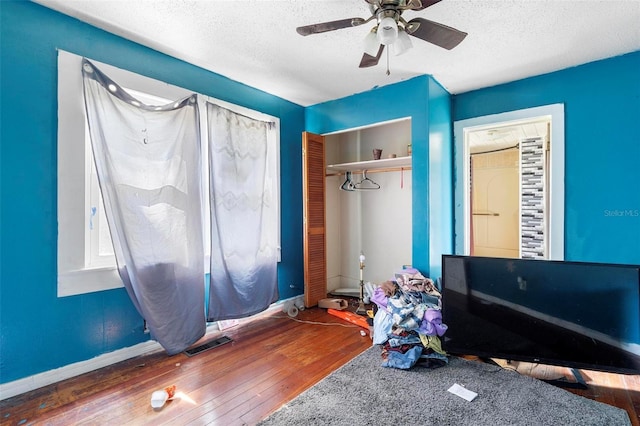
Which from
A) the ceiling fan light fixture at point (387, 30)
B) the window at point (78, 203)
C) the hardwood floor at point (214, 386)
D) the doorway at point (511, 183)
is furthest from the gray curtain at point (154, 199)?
the doorway at point (511, 183)

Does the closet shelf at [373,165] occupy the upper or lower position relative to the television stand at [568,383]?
upper

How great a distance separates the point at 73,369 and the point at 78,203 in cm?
115

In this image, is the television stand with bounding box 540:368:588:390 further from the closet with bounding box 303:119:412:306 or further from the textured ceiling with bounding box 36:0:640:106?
the textured ceiling with bounding box 36:0:640:106

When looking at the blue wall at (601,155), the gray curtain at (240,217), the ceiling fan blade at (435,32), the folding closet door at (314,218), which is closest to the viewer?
the ceiling fan blade at (435,32)

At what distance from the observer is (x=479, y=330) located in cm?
190

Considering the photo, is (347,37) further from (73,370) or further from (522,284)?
(73,370)

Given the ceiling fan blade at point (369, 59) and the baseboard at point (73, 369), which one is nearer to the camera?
the baseboard at point (73, 369)

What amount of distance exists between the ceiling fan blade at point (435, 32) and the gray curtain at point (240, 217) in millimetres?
1826

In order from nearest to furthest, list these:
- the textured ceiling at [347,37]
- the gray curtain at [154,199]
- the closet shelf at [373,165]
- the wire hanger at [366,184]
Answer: the textured ceiling at [347,37], the gray curtain at [154,199], the closet shelf at [373,165], the wire hanger at [366,184]

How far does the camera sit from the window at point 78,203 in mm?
2021

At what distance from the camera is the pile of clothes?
6.59 feet

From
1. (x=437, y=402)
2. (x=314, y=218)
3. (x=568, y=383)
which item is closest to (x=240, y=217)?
(x=314, y=218)

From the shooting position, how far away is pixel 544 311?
177 centimetres

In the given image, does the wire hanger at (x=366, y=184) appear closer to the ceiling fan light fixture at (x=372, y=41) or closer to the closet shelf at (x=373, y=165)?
the closet shelf at (x=373, y=165)
